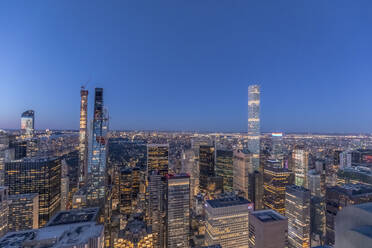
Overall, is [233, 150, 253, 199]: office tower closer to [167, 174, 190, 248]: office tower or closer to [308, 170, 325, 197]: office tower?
[308, 170, 325, 197]: office tower

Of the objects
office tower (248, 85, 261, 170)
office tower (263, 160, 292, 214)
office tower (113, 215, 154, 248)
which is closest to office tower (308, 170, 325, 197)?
office tower (263, 160, 292, 214)

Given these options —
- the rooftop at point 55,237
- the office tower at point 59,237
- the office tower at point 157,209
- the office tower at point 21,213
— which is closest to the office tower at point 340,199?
the office tower at point 157,209

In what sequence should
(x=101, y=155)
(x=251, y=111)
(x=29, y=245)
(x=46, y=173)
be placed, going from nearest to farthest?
(x=29, y=245)
(x=46, y=173)
(x=101, y=155)
(x=251, y=111)

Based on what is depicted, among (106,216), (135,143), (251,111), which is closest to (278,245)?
(106,216)

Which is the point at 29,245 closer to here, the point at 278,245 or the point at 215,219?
the point at 215,219

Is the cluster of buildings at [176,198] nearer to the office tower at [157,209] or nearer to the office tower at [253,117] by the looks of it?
the office tower at [157,209]
